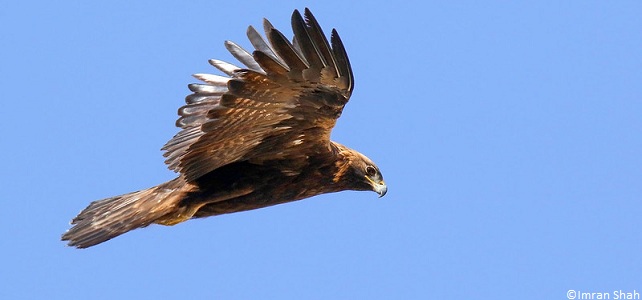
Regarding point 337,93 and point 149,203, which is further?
point 149,203

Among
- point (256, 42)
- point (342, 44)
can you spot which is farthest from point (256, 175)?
point (342, 44)

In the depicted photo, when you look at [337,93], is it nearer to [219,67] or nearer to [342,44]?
[342,44]

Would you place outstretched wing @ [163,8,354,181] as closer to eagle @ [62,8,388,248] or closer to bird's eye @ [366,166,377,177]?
eagle @ [62,8,388,248]

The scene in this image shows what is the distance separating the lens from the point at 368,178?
1040 centimetres

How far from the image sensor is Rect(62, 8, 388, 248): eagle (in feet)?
28.1

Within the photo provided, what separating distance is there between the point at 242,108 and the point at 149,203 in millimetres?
1368

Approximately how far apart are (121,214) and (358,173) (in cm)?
178

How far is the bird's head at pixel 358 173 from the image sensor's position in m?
10.2

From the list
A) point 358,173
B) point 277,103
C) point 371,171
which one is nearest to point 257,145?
point 277,103

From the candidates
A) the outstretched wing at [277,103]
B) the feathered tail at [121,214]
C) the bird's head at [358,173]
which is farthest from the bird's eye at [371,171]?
the feathered tail at [121,214]

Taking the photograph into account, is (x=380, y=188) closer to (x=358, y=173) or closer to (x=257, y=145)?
(x=358, y=173)

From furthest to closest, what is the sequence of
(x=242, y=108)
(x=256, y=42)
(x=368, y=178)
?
(x=368, y=178) → (x=256, y=42) → (x=242, y=108)

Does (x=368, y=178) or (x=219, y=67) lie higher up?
(x=219, y=67)

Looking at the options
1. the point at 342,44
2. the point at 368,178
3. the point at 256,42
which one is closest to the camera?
the point at 342,44
